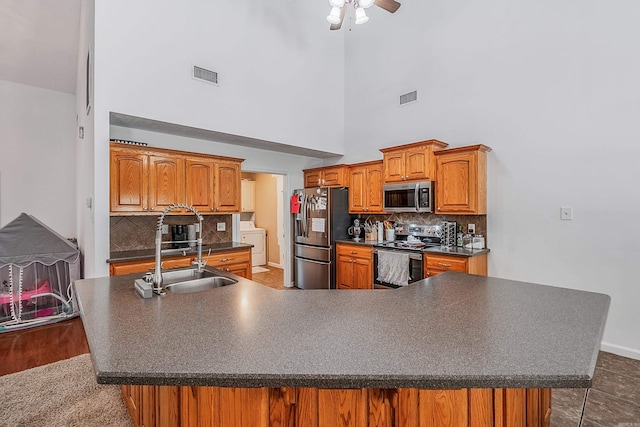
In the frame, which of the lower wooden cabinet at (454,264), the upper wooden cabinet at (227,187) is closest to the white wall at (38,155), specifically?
the upper wooden cabinet at (227,187)

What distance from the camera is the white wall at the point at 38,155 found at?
17.7ft

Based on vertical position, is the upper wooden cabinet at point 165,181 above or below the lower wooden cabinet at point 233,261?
above

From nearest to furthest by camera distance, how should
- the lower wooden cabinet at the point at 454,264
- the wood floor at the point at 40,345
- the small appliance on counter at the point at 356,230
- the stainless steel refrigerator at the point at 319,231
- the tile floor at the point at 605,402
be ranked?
the tile floor at the point at 605,402, the wood floor at the point at 40,345, the lower wooden cabinet at the point at 454,264, the stainless steel refrigerator at the point at 319,231, the small appliance on counter at the point at 356,230

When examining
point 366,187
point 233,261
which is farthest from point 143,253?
point 366,187

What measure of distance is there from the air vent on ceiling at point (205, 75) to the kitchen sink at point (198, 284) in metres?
2.68

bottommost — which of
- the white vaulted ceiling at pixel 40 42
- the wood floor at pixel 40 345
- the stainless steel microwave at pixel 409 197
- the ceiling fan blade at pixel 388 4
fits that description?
the wood floor at pixel 40 345

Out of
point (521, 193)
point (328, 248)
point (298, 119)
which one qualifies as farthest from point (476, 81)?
point (328, 248)

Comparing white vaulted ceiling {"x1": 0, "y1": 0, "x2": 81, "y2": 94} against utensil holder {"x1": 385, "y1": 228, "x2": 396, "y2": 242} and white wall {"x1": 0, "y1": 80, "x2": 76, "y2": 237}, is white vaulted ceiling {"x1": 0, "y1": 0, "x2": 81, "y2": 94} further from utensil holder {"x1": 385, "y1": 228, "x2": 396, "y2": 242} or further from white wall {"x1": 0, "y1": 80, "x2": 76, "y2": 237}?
utensil holder {"x1": 385, "y1": 228, "x2": 396, "y2": 242}

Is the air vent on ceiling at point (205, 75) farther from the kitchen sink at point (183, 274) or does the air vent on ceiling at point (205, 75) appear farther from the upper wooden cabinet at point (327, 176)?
the kitchen sink at point (183, 274)

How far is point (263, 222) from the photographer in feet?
24.7

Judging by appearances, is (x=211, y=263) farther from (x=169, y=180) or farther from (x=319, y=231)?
(x=319, y=231)

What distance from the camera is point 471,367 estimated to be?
2.98 feet

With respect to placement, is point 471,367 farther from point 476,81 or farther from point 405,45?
point 405,45

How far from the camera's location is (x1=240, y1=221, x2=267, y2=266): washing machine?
7125mm
